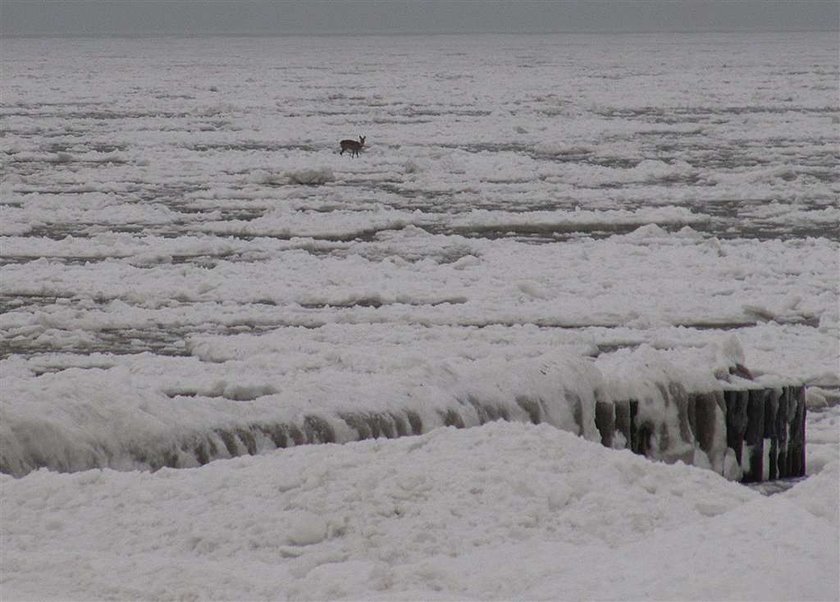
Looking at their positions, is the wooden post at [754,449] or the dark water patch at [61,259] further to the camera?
the dark water patch at [61,259]

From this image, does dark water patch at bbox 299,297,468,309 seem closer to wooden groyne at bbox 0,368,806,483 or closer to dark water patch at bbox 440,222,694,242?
dark water patch at bbox 440,222,694,242

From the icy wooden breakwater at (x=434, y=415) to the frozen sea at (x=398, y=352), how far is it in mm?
13

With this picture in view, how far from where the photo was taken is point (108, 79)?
117 feet

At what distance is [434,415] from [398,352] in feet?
4.81

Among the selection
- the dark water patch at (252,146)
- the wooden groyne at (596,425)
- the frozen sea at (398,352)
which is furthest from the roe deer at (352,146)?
the wooden groyne at (596,425)

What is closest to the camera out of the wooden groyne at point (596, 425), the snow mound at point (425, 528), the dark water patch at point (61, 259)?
the snow mound at point (425, 528)

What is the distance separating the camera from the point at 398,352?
5.98 meters

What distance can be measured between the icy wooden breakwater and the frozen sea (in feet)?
0.04

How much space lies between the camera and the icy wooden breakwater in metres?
4.12

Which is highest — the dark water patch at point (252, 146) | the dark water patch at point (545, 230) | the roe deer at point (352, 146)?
the dark water patch at point (545, 230)

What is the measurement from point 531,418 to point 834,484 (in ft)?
3.68

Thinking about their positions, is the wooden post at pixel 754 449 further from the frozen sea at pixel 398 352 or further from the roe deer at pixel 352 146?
the roe deer at pixel 352 146

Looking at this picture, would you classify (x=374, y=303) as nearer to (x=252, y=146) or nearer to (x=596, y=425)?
(x=596, y=425)

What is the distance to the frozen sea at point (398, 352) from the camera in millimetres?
3127
